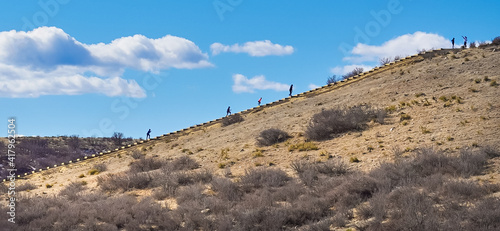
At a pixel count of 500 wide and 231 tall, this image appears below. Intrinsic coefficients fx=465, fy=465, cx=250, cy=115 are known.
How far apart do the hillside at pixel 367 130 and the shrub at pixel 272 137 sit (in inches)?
20.4

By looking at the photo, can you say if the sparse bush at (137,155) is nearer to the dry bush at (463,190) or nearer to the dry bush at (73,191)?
the dry bush at (73,191)

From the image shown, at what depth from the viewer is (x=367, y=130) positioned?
28.9m

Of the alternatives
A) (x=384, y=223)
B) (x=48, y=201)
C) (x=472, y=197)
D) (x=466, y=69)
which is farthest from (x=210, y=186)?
(x=466, y=69)

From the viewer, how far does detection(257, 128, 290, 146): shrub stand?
32.1 m

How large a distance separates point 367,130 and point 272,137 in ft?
21.9

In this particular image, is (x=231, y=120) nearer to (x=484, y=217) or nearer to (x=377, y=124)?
(x=377, y=124)

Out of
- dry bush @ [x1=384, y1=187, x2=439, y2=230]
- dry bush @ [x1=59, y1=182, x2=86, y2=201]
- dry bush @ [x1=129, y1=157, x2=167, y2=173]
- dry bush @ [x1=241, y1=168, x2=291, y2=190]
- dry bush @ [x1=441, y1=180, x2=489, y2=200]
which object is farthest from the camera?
dry bush @ [x1=129, y1=157, x2=167, y2=173]

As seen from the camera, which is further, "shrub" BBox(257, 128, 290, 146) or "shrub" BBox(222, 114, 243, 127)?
"shrub" BBox(222, 114, 243, 127)

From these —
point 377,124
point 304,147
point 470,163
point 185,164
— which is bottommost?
point 470,163

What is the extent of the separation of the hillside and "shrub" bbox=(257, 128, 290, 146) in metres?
0.52

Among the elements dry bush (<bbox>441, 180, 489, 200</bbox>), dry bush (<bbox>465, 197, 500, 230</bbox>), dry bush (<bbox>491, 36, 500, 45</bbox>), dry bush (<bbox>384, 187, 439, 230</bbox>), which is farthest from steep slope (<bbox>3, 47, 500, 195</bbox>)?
dry bush (<bbox>465, 197, 500, 230</bbox>)

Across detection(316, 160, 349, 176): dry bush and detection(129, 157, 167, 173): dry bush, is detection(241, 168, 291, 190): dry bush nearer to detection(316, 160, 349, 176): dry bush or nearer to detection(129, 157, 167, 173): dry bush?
detection(316, 160, 349, 176): dry bush

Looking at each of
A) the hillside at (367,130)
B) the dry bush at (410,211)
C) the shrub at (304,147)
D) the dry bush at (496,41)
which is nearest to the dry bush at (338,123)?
the hillside at (367,130)

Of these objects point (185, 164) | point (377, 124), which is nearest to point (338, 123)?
point (377, 124)
